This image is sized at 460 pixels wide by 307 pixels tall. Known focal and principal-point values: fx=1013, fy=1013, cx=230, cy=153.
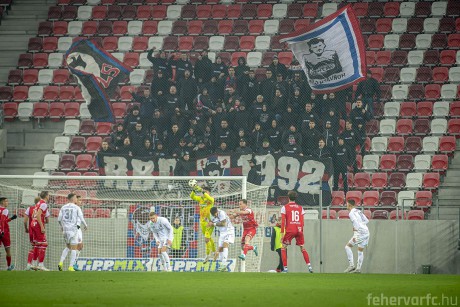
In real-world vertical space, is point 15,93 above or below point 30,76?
below

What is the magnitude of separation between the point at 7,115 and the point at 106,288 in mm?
16241

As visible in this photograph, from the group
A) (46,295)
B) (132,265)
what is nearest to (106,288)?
(46,295)

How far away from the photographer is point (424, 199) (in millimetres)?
24391

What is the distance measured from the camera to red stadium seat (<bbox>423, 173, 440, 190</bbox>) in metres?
25.1

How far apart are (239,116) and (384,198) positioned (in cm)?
411

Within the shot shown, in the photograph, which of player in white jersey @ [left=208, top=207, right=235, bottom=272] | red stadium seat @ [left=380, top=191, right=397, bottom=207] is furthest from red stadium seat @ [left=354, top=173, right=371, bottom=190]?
player in white jersey @ [left=208, top=207, right=235, bottom=272]

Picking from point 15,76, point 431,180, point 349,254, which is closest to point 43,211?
point 349,254

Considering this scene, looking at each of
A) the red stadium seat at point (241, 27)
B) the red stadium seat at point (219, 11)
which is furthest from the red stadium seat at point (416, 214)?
the red stadium seat at point (219, 11)

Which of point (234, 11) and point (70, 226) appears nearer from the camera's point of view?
point (70, 226)

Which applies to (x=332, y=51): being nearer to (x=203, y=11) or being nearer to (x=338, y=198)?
(x=338, y=198)

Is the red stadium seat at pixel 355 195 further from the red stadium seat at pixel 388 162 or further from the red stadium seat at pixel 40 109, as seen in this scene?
the red stadium seat at pixel 40 109

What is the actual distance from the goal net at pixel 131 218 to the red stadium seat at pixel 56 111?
4.81m

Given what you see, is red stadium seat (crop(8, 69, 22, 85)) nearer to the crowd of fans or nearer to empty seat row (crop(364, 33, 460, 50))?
the crowd of fans

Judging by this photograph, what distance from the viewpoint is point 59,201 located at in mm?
24438
